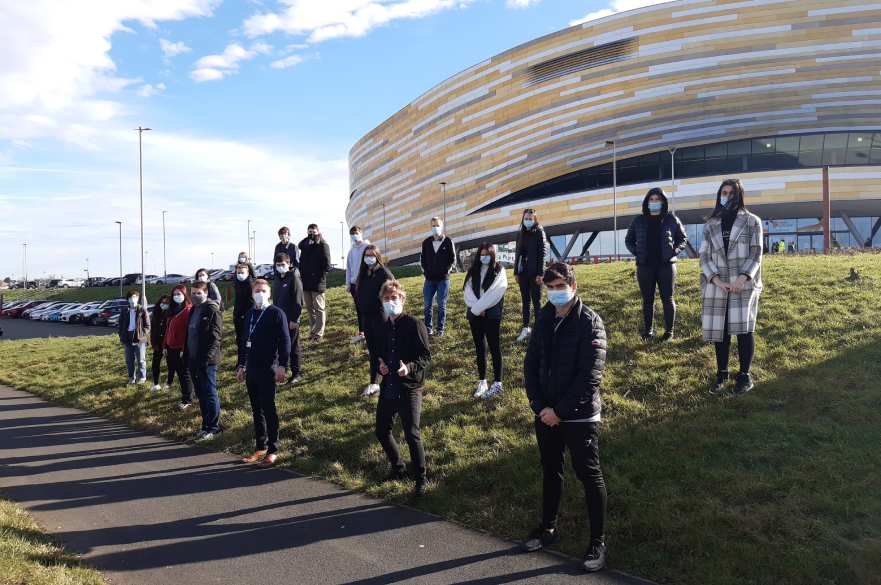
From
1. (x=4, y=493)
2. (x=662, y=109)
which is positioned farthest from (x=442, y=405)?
(x=662, y=109)

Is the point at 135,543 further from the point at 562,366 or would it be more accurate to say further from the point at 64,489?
the point at 562,366

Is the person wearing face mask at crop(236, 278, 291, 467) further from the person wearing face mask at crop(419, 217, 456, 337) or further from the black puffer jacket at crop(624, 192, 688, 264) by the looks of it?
the black puffer jacket at crop(624, 192, 688, 264)

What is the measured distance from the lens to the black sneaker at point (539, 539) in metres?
4.07

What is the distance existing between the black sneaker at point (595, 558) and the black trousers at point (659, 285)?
14.8 ft

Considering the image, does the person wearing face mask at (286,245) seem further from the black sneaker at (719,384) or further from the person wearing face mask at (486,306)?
the black sneaker at (719,384)

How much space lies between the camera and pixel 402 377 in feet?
17.0

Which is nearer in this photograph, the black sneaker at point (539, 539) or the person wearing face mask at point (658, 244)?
the black sneaker at point (539, 539)

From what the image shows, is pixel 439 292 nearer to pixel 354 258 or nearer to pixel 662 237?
pixel 354 258

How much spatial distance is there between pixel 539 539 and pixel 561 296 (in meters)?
1.70

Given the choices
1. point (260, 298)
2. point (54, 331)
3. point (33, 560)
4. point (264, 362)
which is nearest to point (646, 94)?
point (54, 331)

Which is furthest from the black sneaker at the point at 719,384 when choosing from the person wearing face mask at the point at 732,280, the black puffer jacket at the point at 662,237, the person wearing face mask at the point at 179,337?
the person wearing face mask at the point at 179,337

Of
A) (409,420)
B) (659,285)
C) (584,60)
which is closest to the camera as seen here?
(409,420)

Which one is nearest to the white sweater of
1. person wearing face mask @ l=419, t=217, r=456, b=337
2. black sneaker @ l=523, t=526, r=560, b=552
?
person wearing face mask @ l=419, t=217, r=456, b=337

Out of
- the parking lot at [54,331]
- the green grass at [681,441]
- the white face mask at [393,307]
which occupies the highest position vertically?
the white face mask at [393,307]
